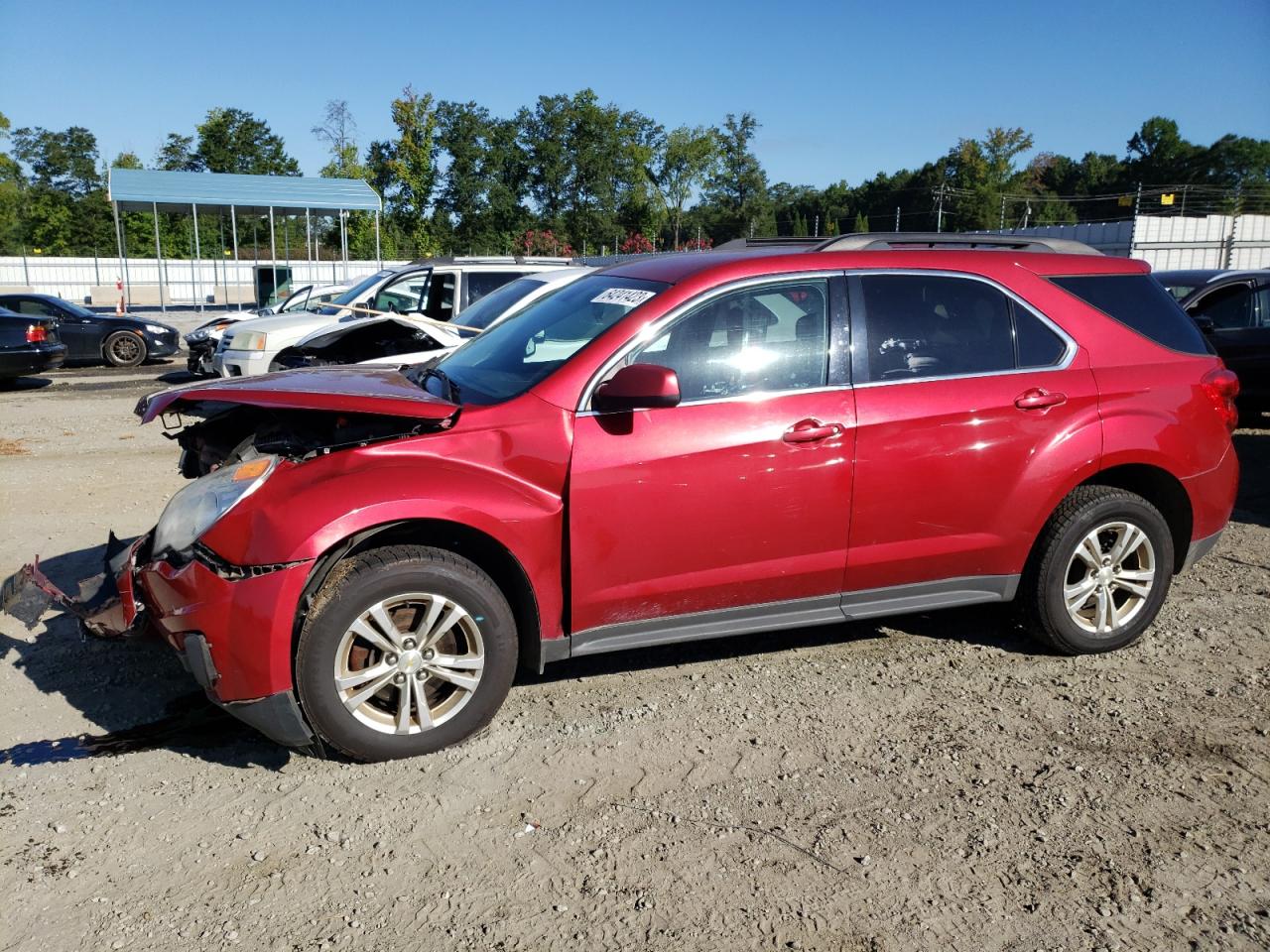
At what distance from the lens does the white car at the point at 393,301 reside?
39.1ft

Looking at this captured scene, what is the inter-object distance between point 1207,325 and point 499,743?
9.85 metres

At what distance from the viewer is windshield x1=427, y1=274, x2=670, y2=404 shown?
4.26 m

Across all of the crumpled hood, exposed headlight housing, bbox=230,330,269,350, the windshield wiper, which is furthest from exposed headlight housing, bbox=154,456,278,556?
exposed headlight housing, bbox=230,330,269,350

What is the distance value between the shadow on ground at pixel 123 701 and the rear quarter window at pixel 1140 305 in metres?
4.26

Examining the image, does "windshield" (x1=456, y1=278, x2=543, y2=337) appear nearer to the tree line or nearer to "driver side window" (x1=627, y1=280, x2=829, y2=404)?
"driver side window" (x1=627, y1=280, x2=829, y2=404)

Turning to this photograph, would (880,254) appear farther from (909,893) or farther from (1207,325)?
(1207,325)

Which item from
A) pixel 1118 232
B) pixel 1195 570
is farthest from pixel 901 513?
pixel 1118 232

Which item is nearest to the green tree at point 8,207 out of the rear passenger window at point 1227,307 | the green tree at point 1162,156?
the rear passenger window at point 1227,307

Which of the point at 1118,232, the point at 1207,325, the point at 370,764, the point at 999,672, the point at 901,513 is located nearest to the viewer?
the point at 370,764

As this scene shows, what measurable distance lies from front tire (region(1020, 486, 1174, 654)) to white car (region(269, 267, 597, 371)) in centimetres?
575

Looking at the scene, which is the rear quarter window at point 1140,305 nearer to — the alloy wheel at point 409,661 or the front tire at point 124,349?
the alloy wheel at point 409,661

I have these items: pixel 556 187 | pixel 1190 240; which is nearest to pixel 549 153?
pixel 556 187

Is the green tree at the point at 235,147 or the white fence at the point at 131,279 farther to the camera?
the green tree at the point at 235,147

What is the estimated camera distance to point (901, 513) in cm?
445
